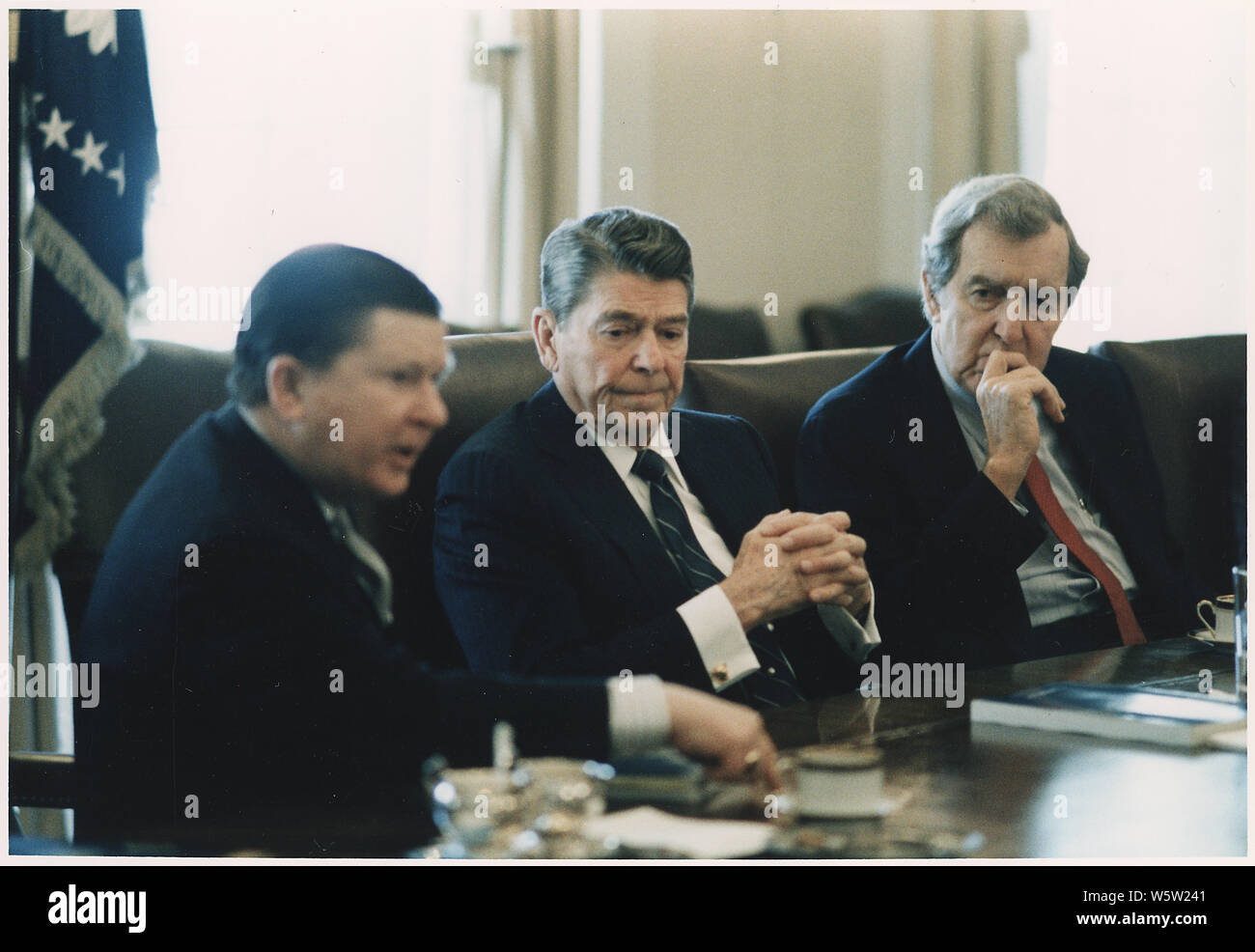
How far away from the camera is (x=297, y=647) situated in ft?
4.82

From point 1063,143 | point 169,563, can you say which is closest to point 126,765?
point 169,563

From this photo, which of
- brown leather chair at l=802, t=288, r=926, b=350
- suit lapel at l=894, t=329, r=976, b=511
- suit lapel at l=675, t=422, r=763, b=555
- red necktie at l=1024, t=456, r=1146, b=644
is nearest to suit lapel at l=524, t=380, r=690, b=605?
suit lapel at l=675, t=422, r=763, b=555

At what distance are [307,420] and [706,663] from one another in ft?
2.21

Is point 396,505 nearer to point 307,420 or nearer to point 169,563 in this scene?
point 307,420

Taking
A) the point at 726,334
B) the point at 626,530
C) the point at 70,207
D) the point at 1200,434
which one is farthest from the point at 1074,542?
the point at 70,207

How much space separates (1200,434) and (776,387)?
910mm

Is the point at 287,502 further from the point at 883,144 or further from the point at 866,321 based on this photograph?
the point at 883,144

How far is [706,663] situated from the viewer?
1885 millimetres

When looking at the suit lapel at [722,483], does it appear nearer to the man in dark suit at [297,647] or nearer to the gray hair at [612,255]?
the gray hair at [612,255]

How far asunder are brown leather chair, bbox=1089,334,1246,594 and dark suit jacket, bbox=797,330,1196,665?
58 mm

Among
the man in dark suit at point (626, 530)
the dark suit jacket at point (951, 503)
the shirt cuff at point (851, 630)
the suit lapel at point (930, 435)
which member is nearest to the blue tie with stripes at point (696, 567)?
the man in dark suit at point (626, 530)

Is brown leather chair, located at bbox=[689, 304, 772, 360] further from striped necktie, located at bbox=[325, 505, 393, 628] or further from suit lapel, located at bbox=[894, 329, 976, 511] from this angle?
striped necktie, located at bbox=[325, 505, 393, 628]

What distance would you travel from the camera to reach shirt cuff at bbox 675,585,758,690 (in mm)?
1896

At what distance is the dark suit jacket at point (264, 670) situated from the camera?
148cm
